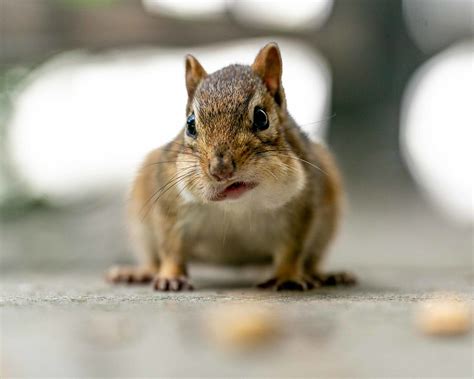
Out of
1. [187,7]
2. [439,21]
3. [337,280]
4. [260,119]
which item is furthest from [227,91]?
[439,21]

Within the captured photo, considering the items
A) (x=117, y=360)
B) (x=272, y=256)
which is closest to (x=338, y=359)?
(x=117, y=360)

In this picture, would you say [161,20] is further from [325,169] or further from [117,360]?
[117,360]

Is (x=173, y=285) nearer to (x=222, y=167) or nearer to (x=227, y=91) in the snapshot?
(x=222, y=167)

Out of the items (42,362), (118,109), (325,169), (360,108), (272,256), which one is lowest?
(42,362)

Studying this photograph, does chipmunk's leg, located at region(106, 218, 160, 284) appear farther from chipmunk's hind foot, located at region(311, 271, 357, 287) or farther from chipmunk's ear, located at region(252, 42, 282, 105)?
chipmunk's ear, located at region(252, 42, 282, 105)

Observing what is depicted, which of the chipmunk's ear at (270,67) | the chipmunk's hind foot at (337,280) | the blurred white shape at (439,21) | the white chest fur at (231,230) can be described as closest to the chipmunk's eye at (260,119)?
the chipmunk's ear at (270,67)

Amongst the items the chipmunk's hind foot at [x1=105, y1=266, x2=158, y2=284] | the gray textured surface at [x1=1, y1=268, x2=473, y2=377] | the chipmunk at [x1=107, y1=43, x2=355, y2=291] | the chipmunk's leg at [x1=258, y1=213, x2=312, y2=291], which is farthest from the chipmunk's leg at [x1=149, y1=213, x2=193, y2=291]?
the gray textured surface at [x1=1, y1=268, x2=473, y2=377]
